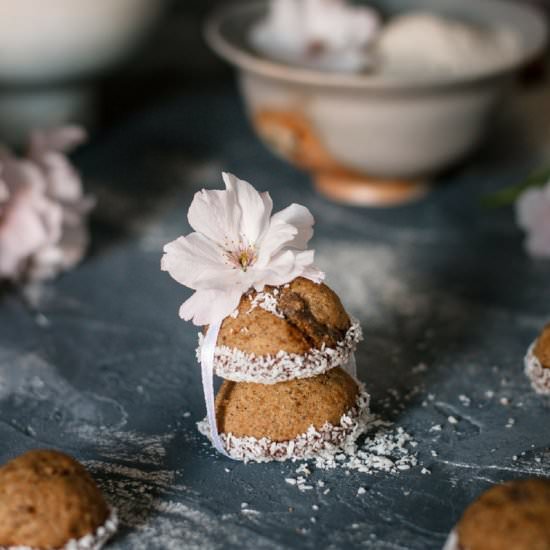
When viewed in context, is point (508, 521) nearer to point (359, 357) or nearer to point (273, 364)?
point (273, 364)

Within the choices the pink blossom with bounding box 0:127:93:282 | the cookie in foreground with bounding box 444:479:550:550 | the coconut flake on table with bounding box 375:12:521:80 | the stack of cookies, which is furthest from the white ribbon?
the coconut flake on table with bounding box 375:12:521:80

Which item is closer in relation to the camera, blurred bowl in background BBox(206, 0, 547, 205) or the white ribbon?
the white ribbon

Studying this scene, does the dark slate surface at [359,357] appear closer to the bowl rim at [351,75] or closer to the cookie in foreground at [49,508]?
the cookie in foreground at [49,508]

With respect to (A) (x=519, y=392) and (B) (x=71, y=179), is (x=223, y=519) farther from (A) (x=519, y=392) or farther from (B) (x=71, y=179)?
(B) (x=71, y=179)

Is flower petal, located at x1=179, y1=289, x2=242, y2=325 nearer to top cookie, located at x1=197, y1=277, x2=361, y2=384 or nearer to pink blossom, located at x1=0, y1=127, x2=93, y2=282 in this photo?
top cookie, located at x1=197, y1=277, x2=361, y2=384

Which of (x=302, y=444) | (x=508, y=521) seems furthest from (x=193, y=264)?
(x=508, y=521)

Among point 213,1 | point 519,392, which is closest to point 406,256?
point 519,392
